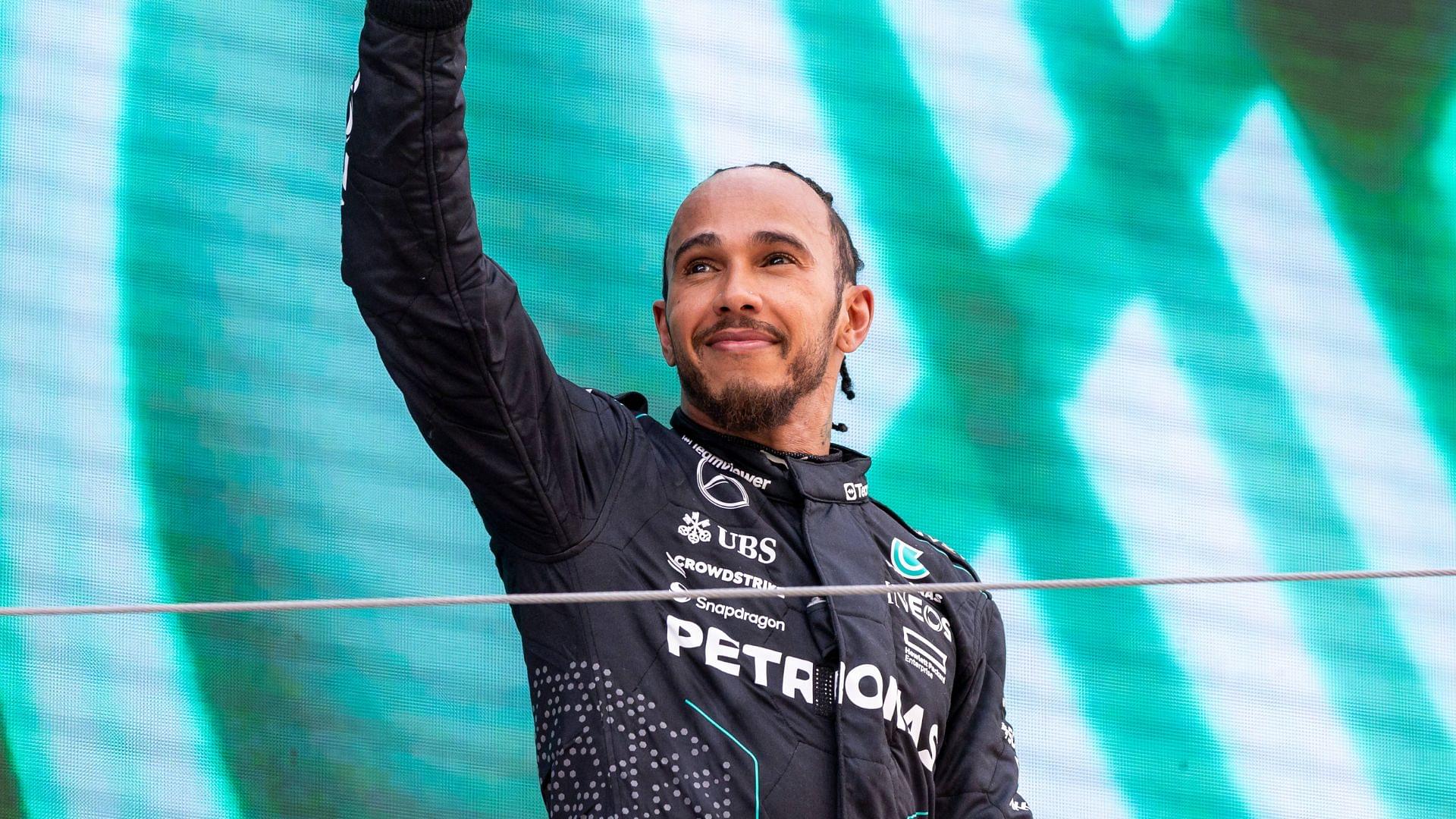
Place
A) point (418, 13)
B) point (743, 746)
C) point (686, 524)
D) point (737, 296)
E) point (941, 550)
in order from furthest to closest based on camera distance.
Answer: point (941, 550), point (737, 296), point (686, 524), point (743, 746), point (418, 13)

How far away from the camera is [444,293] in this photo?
131 centimetres

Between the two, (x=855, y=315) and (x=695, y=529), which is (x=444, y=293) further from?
(x=855, y=315)

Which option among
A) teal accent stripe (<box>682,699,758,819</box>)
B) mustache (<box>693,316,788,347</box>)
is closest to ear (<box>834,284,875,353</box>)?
mustache (<box>693,316,788,347</box>)

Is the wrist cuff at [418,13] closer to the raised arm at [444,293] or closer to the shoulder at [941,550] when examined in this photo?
the raised arm at [444,293]

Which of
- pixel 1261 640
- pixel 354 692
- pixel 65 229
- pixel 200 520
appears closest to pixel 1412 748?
pixel 1261 640

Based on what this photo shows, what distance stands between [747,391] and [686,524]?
0.16 m

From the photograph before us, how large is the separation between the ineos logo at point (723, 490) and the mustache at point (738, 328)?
13 cm

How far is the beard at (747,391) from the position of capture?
1.58 metres

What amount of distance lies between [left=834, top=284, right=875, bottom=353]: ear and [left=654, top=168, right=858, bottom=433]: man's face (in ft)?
0.08

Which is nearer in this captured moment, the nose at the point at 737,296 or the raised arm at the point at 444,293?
the raised arm at the point at 444,293

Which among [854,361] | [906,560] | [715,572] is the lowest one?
[715,572]

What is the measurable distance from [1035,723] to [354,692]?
76cm

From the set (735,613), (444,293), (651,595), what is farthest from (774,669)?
(444,293)

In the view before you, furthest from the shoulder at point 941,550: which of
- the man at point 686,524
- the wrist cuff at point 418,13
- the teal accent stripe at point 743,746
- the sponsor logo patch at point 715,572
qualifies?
the wrist cuff at point 418,13
